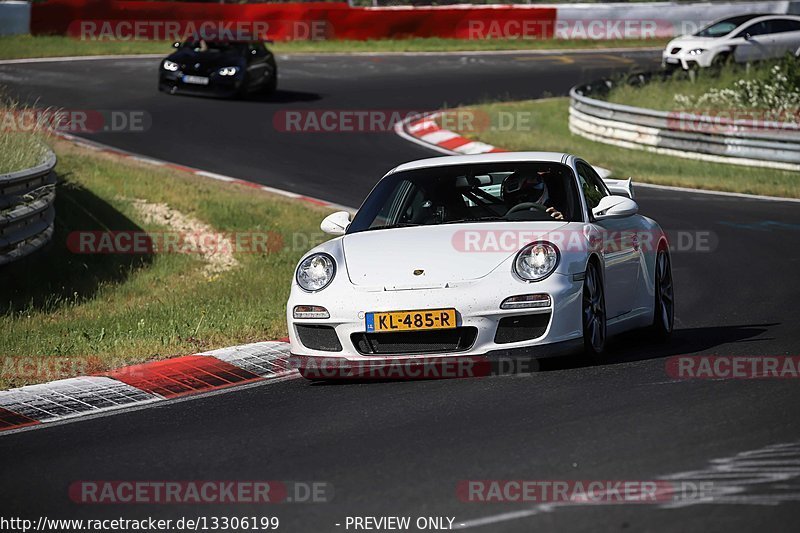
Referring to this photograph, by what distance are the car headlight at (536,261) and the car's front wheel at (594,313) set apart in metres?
0.25

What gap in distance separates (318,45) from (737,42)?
1180 centimetres

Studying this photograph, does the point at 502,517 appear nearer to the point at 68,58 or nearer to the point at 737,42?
the point at 737,42

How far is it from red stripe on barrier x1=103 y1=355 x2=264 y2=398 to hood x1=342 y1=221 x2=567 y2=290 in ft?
3.61

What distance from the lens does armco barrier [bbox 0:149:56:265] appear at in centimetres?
1166

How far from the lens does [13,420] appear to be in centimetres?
746

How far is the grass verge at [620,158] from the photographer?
1922 cm

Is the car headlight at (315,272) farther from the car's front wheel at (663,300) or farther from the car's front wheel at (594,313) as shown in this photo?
the car's front wheel at (663,300)

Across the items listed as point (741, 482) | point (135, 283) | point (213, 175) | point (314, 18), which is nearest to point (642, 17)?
point (314, 18)

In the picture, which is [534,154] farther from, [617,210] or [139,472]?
[139,472]

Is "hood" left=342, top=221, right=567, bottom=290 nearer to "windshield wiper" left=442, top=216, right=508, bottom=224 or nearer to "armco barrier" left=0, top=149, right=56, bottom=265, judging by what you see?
"windshield wiper" left=442, top=216, right=508, bottom=224

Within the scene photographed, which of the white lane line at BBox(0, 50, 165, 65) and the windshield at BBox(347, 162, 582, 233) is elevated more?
the windshield at BBox(347, 162, 582, 233)

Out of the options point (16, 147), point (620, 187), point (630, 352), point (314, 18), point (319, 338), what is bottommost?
point (314, 18)

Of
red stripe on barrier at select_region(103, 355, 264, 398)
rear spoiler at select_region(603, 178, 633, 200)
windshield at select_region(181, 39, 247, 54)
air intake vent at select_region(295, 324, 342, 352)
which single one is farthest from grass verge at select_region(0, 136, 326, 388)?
windshield at select_region(181, 39, 247, 54)

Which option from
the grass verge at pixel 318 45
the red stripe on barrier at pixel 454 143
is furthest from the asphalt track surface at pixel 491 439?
the grass verge at pixel 318 45
